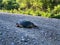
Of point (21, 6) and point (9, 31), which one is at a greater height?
point (9, 31)

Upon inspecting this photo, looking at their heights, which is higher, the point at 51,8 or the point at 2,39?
the point at 2,39

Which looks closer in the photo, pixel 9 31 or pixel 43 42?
pixel 43 42

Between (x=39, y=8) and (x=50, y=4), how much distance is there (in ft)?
4.05

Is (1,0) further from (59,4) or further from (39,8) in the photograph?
(59,4)

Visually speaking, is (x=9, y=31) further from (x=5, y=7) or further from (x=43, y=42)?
(x=5, y=7)

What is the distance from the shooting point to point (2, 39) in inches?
290

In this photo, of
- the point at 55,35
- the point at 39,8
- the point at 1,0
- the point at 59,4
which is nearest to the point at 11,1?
the point at 1,0

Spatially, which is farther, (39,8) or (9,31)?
(39,8)

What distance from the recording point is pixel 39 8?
24.7m

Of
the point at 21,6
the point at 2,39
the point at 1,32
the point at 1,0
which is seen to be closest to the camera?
the point at 2,39

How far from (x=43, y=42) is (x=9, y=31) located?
136 cm

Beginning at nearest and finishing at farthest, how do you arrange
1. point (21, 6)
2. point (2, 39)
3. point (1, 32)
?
1. point (2, 39)
2. point (1, 32)
3. point (21, 6)

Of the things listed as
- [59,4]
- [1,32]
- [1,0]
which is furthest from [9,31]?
[1,0]

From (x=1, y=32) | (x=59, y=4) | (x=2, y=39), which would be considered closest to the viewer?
(x=2, y=39)
